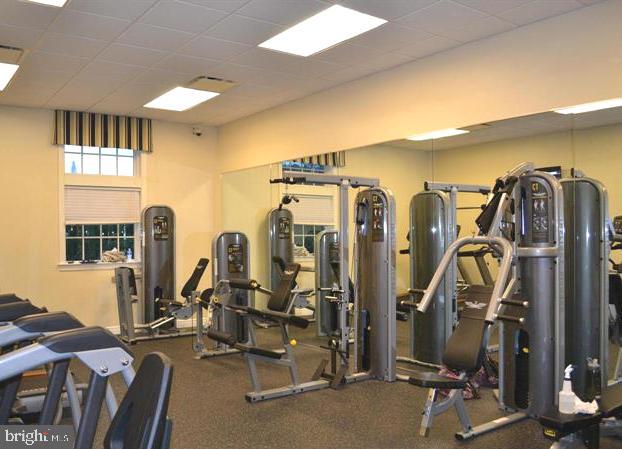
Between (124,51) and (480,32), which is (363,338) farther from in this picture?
(124,51)

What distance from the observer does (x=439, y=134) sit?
5020 millimetres

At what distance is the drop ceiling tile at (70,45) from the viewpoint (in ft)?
14.8

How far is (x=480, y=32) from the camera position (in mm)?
4477

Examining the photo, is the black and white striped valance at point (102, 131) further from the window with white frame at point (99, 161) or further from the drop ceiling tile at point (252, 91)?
the drop ceiling tile at point (252, 91)

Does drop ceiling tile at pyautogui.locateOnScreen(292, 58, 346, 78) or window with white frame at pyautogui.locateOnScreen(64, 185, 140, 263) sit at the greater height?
drop ceiling tile at pyautogui.locateOnScreen(292, 58, 346, 78)

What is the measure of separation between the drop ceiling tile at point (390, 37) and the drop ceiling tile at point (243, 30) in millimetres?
713

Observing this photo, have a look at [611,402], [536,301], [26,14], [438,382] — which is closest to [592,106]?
[536,301]

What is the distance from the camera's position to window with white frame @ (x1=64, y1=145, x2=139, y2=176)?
7.27 meters

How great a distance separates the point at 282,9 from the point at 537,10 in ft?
5.95

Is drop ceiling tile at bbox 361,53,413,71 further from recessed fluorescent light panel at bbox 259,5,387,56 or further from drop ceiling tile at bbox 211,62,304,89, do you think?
drop ceiling tile at bbox 211,62,304,89

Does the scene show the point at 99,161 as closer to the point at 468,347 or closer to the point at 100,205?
the point at 100,205

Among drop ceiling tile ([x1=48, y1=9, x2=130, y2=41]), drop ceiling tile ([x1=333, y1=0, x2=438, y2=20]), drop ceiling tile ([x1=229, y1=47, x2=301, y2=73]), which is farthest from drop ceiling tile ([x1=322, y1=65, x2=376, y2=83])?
drop ceiling tile ([x1=48, y1=9, x2=130, y2=41])

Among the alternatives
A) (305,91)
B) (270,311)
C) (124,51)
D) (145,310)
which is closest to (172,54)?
(124,51)

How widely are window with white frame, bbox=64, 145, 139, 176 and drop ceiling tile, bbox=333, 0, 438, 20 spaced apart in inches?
183
